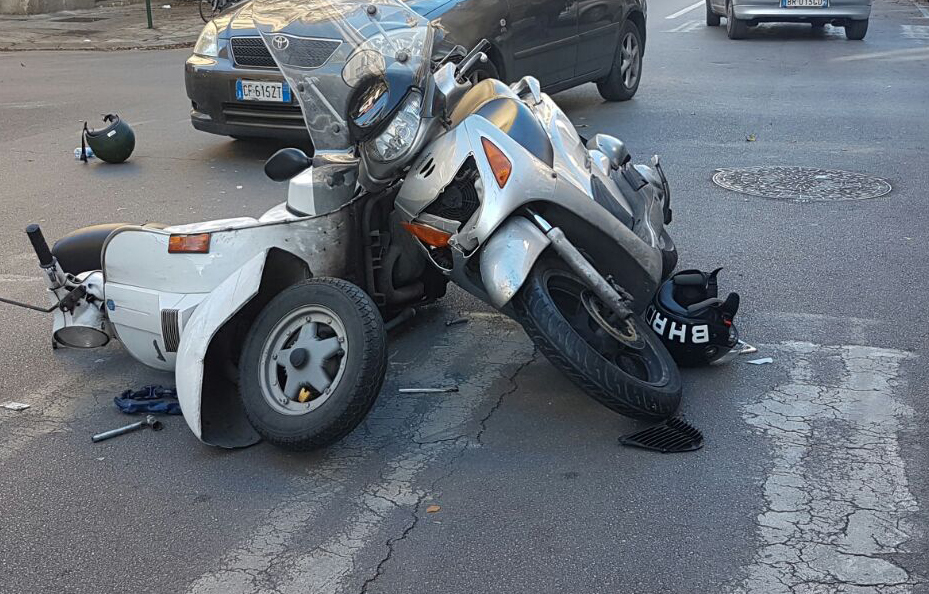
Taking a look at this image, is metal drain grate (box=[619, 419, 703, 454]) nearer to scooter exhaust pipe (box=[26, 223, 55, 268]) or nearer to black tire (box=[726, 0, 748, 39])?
scooter exhaust pipe (box=[26, 223, 55, 268])

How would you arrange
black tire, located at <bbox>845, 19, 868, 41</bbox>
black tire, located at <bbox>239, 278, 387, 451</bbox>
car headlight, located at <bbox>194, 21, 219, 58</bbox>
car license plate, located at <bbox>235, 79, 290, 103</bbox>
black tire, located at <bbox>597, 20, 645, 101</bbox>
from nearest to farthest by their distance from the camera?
1. black tire, located at <bbox>239, 278, 387, 451</bbox>
2. car license plate, located at <bbox>235, 79, 290, 103</bbox>
3. car headlight, located at <bbox>194, 21, 219, 58</bbox>
4. black tire, located at <bbox>597, 20, 645, 101</bbox>
5. black tire, located at <bbox>845, 19, 868, 41</bbox>

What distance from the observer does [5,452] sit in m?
4.45

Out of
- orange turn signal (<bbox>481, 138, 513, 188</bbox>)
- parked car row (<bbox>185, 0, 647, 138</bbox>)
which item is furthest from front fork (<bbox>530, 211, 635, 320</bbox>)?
parked car row (<bbox>185, 0, 647, 138</bbox>)

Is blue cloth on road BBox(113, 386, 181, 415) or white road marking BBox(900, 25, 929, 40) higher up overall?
blue cloth on road BBox(113, 386, 181, 415)

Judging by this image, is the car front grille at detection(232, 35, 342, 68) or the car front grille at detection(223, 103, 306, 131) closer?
the car front grille at detection(232, 35, 342, 68)

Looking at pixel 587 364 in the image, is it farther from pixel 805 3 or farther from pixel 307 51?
pixel 805 3

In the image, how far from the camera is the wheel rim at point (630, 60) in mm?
11824

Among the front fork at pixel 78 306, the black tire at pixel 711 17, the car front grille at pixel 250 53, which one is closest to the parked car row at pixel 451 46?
the car front grille at pixel 250 53

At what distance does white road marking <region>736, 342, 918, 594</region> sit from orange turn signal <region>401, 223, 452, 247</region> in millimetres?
1520

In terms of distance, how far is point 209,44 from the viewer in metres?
9.42

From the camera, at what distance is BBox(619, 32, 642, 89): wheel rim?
11824 millimetres

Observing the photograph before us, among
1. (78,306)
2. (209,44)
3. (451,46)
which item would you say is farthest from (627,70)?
(78,306)

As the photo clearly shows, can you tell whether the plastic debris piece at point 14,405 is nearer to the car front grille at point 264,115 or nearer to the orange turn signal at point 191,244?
the orange turn signal at point 191,244

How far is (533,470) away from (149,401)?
1.79 m
